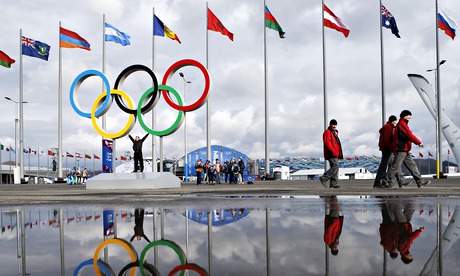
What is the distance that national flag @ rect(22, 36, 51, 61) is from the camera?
126 feet

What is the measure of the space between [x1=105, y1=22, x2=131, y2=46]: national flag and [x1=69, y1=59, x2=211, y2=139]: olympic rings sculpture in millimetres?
12861

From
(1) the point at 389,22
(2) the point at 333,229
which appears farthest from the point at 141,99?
(1) the point at 389,22

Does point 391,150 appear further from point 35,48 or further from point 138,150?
point 35,48

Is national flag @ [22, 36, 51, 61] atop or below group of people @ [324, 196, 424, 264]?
atop

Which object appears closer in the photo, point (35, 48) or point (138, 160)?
point (138, 160)

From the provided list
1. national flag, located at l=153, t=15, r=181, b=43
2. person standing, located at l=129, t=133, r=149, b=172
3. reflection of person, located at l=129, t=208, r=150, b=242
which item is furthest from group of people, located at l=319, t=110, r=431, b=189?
national flag, located at l=153, t=15, r=181, b=43

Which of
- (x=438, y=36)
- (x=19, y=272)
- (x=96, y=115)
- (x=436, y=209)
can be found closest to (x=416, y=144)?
(x=436, y=209)

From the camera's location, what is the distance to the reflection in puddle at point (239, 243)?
3184mm

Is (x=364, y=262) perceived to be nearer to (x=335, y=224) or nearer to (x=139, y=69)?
(x=335, y=224)

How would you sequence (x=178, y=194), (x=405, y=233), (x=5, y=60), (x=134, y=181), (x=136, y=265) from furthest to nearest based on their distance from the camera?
1. (x=5, y=60)
2. (x=134, y=181)
3. (x=178, y=194)
4. (x=405, y=233)
5. (x=136, y=265)

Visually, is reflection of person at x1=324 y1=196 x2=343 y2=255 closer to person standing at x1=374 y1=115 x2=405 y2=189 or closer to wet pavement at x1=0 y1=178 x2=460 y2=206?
wet pavement at x1=0 y1=178 x2=460 y2=206

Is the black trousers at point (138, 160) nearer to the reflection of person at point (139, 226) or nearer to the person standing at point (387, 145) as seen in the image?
the person standing at point (387, 145)

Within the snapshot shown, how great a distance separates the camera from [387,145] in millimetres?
14016

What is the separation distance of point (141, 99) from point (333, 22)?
17.3 m
